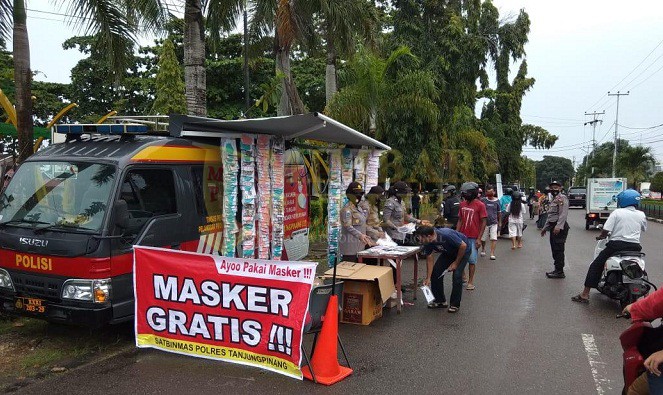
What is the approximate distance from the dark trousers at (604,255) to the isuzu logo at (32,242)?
23.7 ft

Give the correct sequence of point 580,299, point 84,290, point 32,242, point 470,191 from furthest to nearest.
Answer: point 470,191, point 580,299, point 32,242, point 84,290

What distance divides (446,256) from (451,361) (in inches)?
85.8

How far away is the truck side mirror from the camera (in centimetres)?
532

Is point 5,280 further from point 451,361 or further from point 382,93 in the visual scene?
point 382,93

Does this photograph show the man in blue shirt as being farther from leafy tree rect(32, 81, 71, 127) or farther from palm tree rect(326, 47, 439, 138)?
leafy tree rect(32, 81, 71, 127)

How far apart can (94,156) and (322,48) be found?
11.4 metres

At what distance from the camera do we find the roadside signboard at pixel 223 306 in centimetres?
458

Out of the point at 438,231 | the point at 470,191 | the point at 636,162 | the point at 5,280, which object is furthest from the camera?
the point at 636,162

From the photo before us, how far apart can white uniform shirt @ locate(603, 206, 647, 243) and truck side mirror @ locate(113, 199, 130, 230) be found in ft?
21.0

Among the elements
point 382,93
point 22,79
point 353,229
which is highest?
point 382,93

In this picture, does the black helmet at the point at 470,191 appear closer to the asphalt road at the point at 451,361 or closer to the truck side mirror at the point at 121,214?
the asphalt road at the point at 451,361

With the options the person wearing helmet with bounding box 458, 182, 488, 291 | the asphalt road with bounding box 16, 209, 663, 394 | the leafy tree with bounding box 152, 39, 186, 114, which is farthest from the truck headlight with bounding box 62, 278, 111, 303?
the leafy tree with bounding box 152, 39, 186, 114

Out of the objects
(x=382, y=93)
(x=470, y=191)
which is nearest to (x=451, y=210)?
(x=470, y=191)

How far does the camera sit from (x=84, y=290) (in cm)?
523
